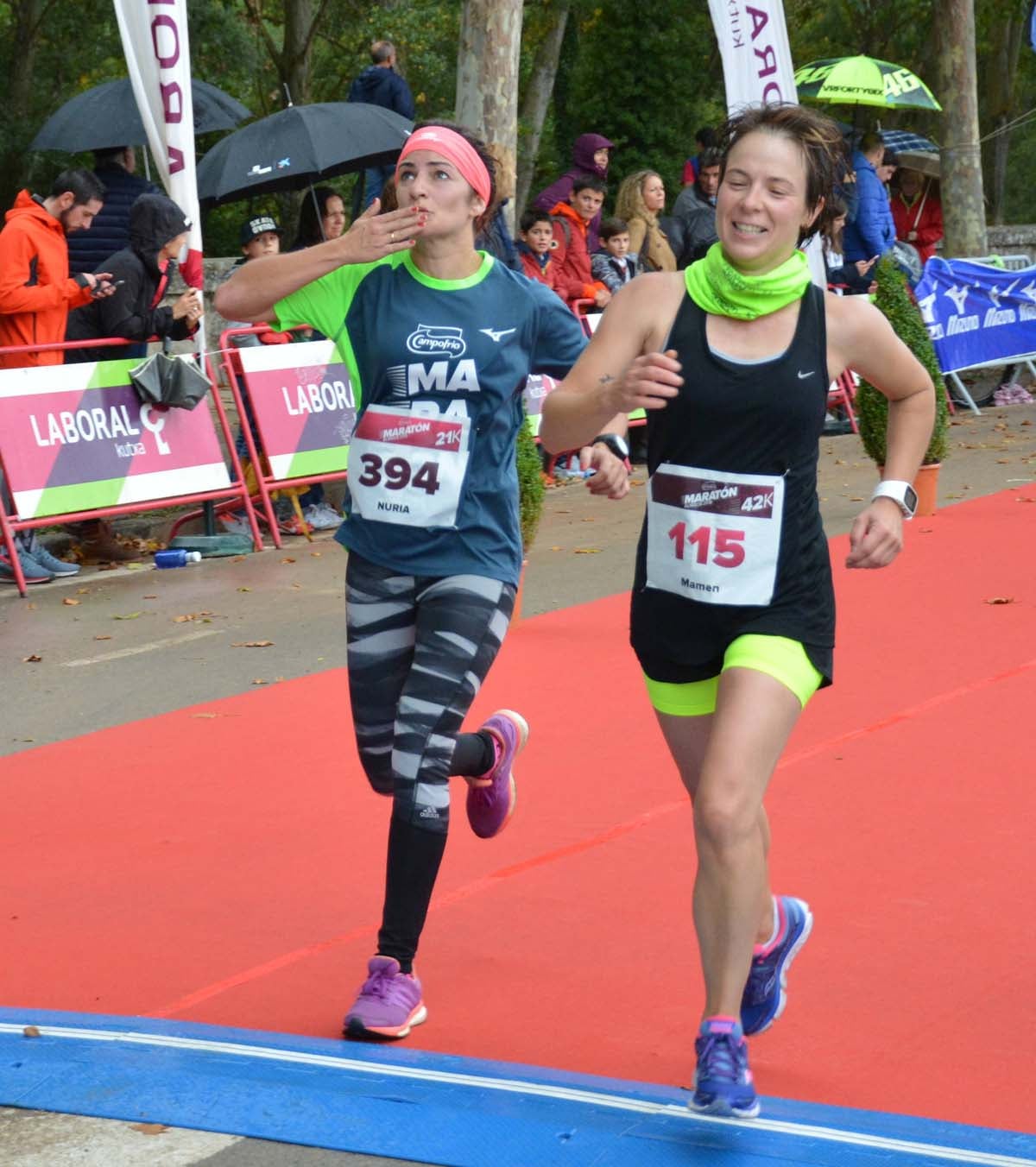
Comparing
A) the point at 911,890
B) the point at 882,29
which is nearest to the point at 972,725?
the point at 911,890

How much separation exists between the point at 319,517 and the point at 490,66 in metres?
4.24

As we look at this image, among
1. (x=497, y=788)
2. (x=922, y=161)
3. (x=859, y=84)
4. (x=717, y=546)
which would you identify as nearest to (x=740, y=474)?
(x=717, y=546)

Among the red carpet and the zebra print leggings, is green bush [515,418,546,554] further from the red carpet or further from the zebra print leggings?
the zebra print leggings

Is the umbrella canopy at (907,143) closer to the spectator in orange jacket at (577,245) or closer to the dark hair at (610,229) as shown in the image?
the dark hair at (610,229)

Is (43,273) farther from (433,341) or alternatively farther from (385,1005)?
(385,1005)

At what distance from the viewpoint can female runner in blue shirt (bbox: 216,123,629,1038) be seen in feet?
14.6

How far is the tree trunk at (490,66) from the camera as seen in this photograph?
1474 centimetres

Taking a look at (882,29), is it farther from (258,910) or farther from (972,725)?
(258,910)

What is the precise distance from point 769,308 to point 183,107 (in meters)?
9.02

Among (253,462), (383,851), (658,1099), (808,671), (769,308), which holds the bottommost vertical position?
(253,462)

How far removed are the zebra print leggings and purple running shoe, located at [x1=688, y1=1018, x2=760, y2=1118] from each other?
1.00 m

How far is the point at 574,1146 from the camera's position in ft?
11.8

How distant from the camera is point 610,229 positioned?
15.1 meters

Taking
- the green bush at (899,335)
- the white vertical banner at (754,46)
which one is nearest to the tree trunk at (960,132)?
the white vertical banner at (754,46)
